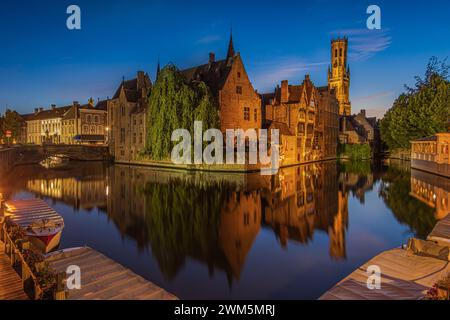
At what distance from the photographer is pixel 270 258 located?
39.9 ft

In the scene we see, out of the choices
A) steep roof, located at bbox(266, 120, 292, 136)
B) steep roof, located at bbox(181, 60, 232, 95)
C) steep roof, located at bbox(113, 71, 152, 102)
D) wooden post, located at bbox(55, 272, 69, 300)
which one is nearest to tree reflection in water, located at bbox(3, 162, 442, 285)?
wooden post, located at bbox(55, 272, 69, 300)

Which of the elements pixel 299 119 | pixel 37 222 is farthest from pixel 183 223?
pixel 299 119

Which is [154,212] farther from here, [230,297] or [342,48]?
[342,48]

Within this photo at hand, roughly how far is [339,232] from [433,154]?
32.1m

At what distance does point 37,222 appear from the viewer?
42.4 ft

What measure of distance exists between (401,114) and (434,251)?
5471 centimetres

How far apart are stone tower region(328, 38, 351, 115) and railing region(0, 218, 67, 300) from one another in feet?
383

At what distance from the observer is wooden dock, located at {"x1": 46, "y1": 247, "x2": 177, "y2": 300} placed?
782 cm

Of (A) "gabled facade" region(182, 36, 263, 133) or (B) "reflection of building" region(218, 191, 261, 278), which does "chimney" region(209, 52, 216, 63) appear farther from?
(B) "reflection of building" region(218, 191, 261, 278)

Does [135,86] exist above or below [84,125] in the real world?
above

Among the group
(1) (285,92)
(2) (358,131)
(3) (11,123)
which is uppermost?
(1) (285,92)

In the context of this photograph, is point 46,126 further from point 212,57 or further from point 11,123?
point 212,57

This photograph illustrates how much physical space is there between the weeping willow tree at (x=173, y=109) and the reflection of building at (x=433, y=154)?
86.7 feet
